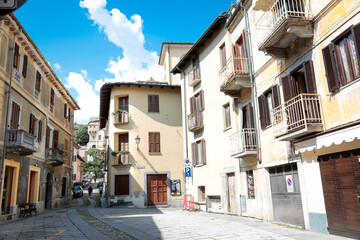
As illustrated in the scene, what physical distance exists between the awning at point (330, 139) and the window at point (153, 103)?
16928 millimetres

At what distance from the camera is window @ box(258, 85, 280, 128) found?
1127cm

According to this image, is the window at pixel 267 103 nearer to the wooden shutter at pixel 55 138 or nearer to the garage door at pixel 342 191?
the garage door at pixel 342 191

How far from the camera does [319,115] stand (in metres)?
8.73

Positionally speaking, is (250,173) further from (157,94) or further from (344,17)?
(157,94)

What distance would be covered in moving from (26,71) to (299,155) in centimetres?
1600

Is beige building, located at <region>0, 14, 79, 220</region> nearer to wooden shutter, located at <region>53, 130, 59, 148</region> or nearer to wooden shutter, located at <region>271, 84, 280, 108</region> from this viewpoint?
wooden shutter, located at <region>53, 130, 59, 148</region>

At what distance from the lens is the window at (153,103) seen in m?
25.3

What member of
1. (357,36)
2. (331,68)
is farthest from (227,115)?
(357,36)

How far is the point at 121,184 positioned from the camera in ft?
77.4

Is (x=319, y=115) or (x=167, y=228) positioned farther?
(x=167, y=228)

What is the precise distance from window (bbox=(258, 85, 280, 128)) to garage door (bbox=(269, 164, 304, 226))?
1.95 m

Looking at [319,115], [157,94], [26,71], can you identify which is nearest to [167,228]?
[319,115]

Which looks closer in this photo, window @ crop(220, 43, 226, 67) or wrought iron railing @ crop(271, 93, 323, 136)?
wrought iron railing @ crop(271, 93, 323, 136)

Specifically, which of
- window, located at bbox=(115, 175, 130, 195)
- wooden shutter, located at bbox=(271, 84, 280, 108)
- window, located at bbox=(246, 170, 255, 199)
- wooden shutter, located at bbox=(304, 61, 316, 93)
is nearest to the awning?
wooden shutter, located at bbox=(304, 61, 316, 93)
